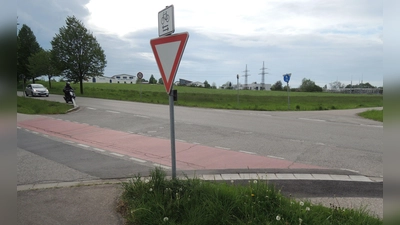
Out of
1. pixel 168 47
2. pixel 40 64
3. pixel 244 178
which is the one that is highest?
pixel 40 64

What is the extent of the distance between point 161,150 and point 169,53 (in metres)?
4.82

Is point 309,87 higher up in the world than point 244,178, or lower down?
higher up

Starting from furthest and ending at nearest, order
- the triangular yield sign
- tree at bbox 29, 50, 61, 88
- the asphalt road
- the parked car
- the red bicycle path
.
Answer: tree at bbox 29, 50, 61, 88
the parked car
the asphalt road
the red bicycle path
the triangular yield sign

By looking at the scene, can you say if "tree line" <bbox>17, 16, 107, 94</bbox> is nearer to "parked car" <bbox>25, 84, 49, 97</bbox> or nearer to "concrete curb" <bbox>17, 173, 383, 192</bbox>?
"parked car" <bbox>25, 84, 49, 97</bbox>

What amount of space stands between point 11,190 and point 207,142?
25.6ft

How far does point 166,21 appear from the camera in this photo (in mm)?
3934

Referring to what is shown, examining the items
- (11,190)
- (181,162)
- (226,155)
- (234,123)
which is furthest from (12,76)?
(234,123)

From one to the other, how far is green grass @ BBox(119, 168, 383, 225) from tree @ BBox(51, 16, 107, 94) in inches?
1709

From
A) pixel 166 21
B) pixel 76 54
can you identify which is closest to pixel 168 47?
pixel 166 21

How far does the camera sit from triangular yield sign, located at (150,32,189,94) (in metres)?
3.76

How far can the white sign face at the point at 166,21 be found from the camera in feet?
12.5

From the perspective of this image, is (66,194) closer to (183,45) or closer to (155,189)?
(155,189)

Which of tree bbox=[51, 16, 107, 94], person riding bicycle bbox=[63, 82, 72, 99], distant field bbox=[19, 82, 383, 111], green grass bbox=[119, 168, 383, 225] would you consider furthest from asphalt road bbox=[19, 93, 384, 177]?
tree bbox=[51, 16, 107, 94]

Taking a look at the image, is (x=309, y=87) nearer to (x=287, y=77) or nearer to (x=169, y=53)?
(x=287, y=77)
